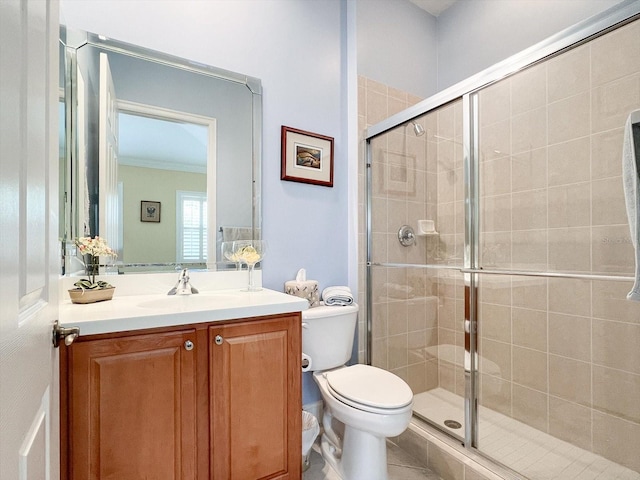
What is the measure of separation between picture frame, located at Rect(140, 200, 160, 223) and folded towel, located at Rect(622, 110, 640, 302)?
5.83 ft

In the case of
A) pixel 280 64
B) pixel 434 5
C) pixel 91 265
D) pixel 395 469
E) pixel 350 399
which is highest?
pixel 434 5

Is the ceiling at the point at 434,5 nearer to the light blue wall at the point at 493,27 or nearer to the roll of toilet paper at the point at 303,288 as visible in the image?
the light blue wall at the point at 493,27

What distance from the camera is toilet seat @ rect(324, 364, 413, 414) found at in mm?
1359

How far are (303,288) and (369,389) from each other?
0.62 m

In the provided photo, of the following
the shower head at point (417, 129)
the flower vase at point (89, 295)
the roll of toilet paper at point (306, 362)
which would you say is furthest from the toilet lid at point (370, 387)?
the shower head at point (417, 129)

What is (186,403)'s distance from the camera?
1.11 metres

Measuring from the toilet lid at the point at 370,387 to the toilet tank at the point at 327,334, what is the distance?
0.08m

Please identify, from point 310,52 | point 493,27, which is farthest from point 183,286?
point 493,27

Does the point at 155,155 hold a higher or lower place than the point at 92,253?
higher

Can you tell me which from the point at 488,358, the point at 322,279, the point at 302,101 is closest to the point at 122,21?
the point at 302,101

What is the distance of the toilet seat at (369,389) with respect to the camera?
1.36m

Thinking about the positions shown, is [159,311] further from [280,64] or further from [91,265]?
[280,64]

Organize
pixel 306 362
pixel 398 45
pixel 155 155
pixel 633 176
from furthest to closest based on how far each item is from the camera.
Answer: pixel 398 45 → pixel 306 362 → pixel 155 155 → pixel 633 176

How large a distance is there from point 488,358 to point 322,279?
3.31ft
